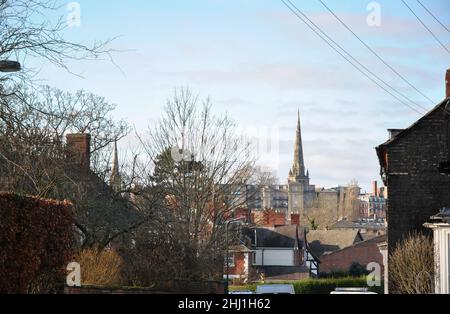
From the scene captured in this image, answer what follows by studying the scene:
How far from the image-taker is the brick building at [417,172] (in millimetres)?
39156

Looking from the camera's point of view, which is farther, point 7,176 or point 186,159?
point 186,159

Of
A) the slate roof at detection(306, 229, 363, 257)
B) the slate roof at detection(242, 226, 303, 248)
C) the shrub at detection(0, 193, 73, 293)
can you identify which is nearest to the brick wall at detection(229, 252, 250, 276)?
the slate roof at detection(242, 226, 303, 248)

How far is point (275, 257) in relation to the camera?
96.8 metres

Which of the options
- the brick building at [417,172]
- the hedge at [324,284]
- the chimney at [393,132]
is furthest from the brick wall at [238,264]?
the brick building at [417,172]

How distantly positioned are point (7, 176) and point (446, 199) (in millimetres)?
20038

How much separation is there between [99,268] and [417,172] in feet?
57.3

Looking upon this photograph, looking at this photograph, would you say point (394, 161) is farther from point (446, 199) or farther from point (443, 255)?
point (443, 255)

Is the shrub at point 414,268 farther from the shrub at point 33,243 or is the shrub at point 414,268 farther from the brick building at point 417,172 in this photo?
the shrub at point 33,243

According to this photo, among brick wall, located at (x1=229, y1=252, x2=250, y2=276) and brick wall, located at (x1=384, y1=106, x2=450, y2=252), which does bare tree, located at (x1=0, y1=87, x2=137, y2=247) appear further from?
brick wall, located at (x1=229, y1=252, x2=250, y2=276)
